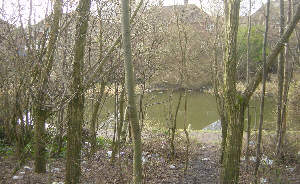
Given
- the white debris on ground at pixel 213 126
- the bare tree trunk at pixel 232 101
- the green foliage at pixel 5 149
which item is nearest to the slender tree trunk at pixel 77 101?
the bare tree trunk at pixel 232 101

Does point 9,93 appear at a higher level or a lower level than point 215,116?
higher

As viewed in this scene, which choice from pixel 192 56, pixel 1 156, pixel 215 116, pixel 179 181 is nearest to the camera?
pixel 179 181

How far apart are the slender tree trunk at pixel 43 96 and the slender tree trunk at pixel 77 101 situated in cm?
46

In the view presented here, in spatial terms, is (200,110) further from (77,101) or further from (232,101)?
(77,101)

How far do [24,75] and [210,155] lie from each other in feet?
17.1

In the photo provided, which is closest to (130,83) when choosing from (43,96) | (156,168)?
(43,96)

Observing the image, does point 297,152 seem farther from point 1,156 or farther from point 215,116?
point 215,116

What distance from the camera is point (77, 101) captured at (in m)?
4.17

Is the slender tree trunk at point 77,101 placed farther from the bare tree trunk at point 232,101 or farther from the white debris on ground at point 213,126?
the white debris on ground at point 213,126

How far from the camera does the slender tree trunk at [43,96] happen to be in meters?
4.54

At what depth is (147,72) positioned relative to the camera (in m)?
6.53

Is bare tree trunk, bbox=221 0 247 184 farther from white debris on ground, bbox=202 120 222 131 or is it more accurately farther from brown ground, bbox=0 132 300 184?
white debris on ground, bbox=202 120 222 131

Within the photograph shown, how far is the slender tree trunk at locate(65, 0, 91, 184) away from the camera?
4.12 m

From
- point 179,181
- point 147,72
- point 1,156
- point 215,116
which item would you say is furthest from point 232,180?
point 215,116
